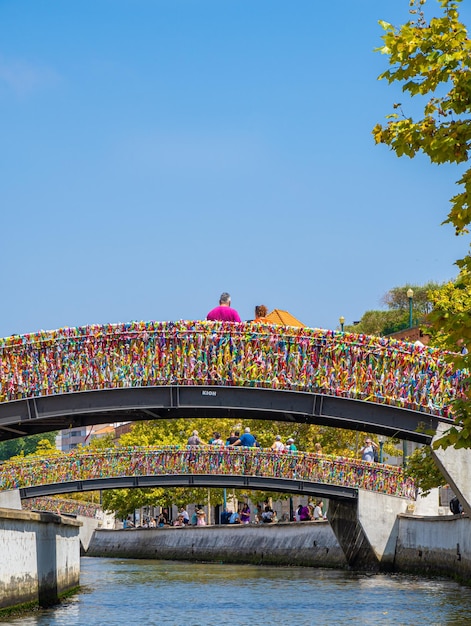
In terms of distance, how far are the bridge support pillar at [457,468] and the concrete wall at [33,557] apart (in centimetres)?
678

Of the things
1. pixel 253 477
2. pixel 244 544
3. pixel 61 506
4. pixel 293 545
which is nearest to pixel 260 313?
pixel 253 477

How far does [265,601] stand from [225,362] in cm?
482

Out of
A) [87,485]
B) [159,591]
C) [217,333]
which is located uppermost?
[217,333]

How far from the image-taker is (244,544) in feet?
163

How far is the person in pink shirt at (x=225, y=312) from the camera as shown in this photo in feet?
87.6

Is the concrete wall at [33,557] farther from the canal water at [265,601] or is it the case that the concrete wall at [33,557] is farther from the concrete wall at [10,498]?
the concrete wall at [10,498]

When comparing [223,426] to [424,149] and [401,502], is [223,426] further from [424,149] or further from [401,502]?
[424,149]

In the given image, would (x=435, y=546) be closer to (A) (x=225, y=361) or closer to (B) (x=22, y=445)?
(A) (x=225, y=361)

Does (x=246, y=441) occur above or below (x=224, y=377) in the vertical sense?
below

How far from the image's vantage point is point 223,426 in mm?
64250

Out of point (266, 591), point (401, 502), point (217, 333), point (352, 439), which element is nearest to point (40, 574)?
point (217, 333)

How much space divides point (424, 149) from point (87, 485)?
22.9 metres

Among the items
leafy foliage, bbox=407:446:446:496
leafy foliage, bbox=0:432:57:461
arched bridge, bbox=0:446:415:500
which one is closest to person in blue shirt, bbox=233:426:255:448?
arched bridge, bbox=0:446:415:500

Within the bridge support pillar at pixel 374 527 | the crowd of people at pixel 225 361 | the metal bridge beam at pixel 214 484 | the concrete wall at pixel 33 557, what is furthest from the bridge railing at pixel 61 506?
the crowd of people at pixel 225 361
